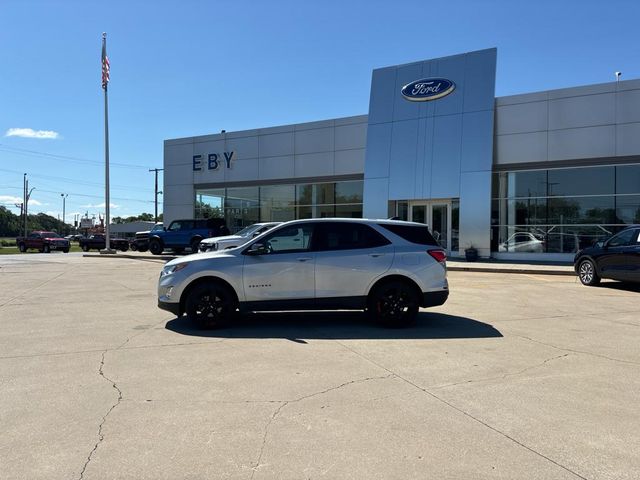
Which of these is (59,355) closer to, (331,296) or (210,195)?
(331,296)

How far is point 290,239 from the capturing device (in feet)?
27.3

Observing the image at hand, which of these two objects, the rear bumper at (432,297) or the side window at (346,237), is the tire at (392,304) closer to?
the rear bumper at (432,297)

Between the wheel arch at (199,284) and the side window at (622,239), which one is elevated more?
the side window at (622,239)

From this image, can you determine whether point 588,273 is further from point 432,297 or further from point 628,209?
point 628,209

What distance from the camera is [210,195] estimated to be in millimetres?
34250

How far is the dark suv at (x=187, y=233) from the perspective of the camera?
27047mm

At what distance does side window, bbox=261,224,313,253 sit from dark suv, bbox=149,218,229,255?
19187 mm

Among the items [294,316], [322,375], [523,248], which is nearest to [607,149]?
[523,248]

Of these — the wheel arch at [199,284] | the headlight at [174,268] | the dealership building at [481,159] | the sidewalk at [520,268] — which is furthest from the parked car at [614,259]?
the headlight at [174,268]

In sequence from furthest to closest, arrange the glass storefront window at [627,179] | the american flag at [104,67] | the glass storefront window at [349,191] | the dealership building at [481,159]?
the american flag at [104,67], the glass storefront window at [349,191], the dealership building at [481,159], the glass storefront window at [627,179]

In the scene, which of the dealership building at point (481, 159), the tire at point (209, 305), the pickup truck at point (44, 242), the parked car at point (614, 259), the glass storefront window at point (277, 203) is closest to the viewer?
the tire at point (209, 305)

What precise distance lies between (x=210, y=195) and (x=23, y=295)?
22141 millimetres

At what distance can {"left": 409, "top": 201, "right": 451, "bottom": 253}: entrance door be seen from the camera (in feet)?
82.5

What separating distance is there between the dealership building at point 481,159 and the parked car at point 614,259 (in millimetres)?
7696
